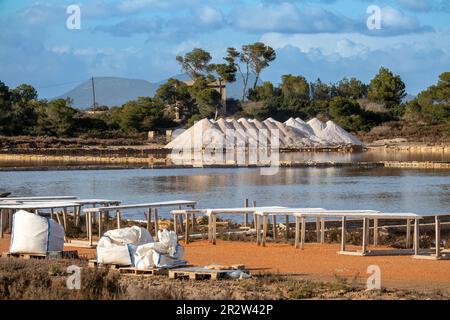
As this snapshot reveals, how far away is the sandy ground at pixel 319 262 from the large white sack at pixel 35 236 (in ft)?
2.26

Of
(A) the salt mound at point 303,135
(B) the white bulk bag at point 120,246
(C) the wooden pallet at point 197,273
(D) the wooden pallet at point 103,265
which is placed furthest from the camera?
(A) the salt mound at point 303,135

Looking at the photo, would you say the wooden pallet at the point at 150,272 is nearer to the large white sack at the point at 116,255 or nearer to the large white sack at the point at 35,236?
the large white sack at the point at 116,255

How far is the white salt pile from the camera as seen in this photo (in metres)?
61.9

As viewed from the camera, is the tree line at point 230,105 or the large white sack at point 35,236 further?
the tree line at point 230,105

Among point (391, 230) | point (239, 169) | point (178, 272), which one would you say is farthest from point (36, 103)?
point (178, 272)

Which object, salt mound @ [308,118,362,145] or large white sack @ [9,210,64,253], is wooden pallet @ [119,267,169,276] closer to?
large white sack @ [9,210,64,253]

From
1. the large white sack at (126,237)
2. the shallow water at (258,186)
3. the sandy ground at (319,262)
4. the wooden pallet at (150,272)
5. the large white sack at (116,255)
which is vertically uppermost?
the large white sack at (126,237)

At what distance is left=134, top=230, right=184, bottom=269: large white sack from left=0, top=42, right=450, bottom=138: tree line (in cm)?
5584

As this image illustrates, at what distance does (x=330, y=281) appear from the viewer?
10148 millimetres

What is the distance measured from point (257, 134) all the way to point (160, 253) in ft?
176

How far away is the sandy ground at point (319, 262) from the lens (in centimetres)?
1053

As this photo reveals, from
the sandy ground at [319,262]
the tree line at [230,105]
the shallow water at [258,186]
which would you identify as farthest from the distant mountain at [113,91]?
the sandy ground at [319,262]

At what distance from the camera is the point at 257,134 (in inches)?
2530

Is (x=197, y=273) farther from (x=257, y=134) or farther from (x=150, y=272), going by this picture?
(x=257, y=134)
